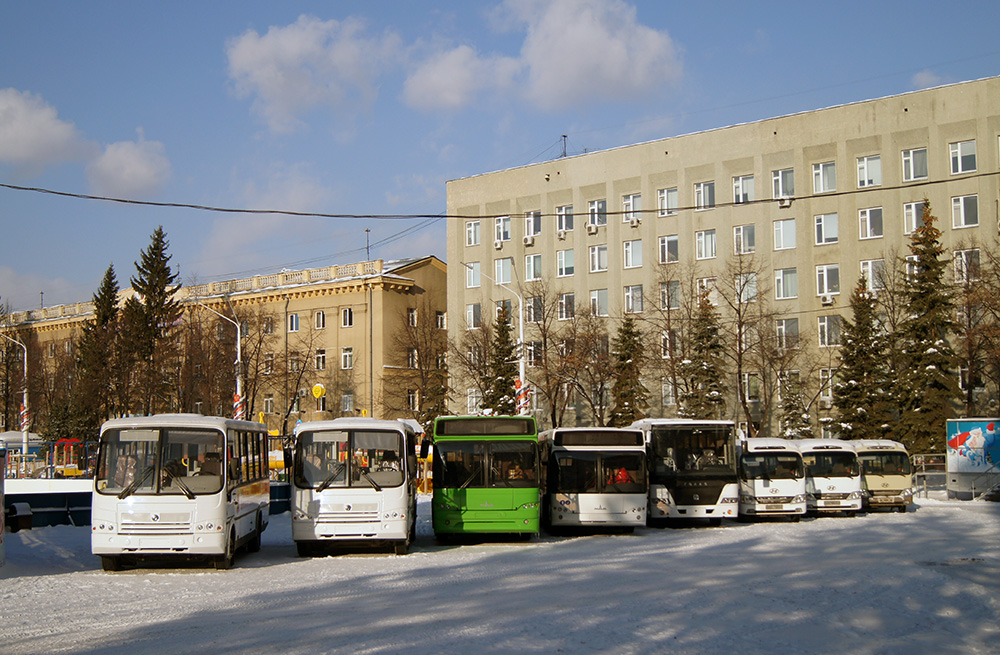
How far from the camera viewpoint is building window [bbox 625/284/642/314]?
57.9 meters

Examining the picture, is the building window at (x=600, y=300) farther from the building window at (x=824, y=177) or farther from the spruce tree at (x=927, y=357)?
the spruce tree at (x=927, y=357)

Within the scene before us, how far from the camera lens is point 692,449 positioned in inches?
1016

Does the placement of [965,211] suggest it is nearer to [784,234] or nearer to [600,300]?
[784,234]

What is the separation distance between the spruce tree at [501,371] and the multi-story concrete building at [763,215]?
3.40 meters

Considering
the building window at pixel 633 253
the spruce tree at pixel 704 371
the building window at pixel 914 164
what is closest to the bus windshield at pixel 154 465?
the spruce tree at pixel 704 371

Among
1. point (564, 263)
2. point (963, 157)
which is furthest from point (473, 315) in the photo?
point (963, 157)

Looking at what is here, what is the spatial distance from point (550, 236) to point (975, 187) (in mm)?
23638

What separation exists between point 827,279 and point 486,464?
117 ft

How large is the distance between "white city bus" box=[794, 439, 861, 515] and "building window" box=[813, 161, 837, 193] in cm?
2589

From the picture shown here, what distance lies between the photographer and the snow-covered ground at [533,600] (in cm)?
1011

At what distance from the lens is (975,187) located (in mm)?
48406

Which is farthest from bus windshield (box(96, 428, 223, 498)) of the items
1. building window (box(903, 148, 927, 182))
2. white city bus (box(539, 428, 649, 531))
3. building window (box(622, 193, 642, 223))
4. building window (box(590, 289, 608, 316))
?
building window (box(622, 193, 642, 223))

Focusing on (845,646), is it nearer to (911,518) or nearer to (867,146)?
Answer: (911,518)

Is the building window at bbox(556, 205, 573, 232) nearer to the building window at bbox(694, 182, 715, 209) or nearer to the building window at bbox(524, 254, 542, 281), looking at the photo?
the building window at bbox(524, 254, 542, 281)
